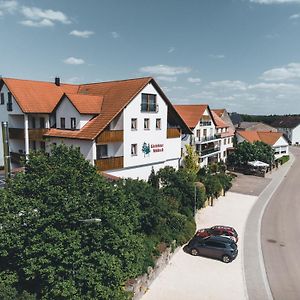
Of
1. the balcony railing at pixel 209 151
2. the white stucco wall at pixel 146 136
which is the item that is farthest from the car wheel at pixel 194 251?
the balcony railing at pixel 209 151

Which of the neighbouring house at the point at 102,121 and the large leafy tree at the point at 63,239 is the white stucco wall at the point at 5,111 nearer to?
the neighbouring house at the point at 102,121

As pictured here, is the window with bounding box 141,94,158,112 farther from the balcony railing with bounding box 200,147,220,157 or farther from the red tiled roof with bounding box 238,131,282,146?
the red tiled roof with bounding box 238,131,282,146

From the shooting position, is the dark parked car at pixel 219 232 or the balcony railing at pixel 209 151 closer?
the dark parked car at pixel 219 232

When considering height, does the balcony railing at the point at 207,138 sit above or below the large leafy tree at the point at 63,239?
above

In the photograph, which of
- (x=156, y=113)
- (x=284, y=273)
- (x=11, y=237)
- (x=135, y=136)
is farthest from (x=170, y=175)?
(x=11, y=237)

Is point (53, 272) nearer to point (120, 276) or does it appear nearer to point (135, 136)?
point (120, 276)

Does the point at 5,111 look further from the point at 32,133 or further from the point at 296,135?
the point at 296,135
